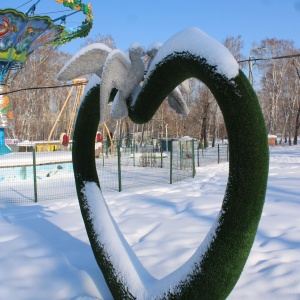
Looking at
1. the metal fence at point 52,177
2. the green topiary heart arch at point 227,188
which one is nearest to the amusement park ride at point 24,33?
the metal fence at point 52,177

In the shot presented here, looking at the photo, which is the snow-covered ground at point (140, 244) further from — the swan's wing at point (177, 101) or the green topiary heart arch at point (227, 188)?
the swan's wing at point (177, 101)

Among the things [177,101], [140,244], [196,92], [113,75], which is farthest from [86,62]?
[196,92]

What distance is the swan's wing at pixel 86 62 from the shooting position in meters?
3.06

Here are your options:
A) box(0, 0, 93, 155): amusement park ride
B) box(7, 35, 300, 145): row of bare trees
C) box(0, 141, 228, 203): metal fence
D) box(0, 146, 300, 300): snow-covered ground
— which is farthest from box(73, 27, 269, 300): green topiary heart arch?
box(7, 35, 300, 145): row of bare trees

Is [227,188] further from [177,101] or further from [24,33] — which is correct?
[24,33]

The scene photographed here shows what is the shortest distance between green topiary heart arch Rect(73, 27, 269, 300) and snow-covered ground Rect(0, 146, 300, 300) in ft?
2.65

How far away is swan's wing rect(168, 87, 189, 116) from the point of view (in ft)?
9.68

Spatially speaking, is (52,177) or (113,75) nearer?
(113,75)

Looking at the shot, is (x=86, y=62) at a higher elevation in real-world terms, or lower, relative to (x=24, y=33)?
lower

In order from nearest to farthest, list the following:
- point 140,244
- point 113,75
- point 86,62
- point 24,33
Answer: point 113,75
point 86,62
point 140,244
point 24,33

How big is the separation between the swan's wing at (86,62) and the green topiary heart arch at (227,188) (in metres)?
0.53

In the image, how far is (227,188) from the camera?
2352 millimetres

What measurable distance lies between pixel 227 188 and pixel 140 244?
2.68 metres

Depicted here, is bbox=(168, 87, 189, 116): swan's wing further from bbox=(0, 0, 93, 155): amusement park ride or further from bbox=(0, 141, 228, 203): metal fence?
bbox=(0, 0, 93, 155): amusement park ride
